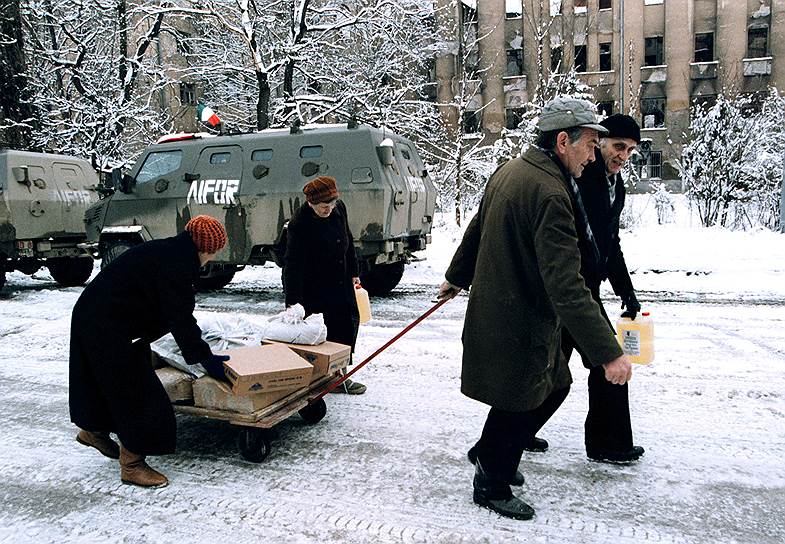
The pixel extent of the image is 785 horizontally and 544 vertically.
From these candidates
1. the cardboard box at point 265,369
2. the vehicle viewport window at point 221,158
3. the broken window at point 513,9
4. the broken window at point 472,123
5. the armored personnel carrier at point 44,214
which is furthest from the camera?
the broken window at point 472,123

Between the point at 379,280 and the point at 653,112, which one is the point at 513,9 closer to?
the point at 653,112

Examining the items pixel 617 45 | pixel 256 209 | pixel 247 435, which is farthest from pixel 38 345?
pixel 617 45

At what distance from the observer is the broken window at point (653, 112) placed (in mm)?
35344

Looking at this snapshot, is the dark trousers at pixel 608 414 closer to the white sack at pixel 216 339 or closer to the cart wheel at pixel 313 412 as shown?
the cart wheel at pixel 313 412

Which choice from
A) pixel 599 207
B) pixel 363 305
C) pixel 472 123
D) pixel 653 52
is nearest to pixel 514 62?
pixel 472 123

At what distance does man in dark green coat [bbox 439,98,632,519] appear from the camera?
117 inches

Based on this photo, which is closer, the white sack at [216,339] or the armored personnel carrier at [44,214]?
the white sack at [216,339]

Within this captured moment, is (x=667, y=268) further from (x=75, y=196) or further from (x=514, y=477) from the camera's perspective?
(x=75, y=196)

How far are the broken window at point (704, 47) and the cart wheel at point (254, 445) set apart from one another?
37114mm

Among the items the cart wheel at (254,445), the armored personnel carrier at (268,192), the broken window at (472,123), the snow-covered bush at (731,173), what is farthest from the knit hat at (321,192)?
the broken window at (472,123)

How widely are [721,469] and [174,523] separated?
3056 mm

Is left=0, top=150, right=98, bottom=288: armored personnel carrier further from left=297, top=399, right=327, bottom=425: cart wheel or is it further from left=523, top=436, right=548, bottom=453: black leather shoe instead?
left=523, top=436, right=548, bottom=453: black leather shoe

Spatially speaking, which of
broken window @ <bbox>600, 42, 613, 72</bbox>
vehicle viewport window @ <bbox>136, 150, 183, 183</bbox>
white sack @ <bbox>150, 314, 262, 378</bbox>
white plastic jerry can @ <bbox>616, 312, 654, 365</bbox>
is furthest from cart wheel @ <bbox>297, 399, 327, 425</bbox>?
broken window @ <bbox>600, 42, 613, 72</bbox>

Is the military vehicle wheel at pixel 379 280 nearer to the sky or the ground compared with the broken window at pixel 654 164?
nearer to the ground
